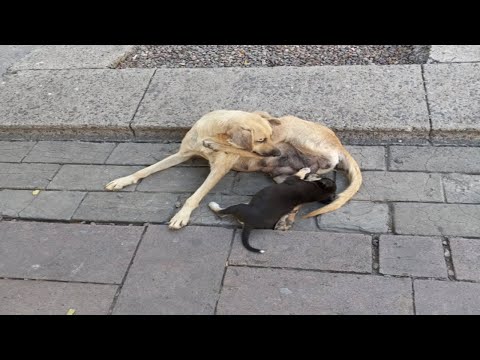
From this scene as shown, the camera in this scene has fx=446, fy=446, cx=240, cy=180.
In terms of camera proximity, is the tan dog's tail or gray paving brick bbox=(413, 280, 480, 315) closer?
gray paving brick bbox=(413, 280, 480, 315)

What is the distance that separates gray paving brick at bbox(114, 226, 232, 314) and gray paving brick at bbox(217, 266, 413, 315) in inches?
5.7

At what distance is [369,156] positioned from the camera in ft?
12.8

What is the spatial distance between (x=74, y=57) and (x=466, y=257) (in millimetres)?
4868

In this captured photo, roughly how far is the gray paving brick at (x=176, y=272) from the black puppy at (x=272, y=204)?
0.64 feet

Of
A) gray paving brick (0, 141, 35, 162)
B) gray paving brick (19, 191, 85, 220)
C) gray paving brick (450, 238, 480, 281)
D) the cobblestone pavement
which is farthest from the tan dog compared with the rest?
gray paving brick (0, 141, 35, 162)

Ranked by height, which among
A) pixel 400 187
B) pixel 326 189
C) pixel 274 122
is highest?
pixel 274 122

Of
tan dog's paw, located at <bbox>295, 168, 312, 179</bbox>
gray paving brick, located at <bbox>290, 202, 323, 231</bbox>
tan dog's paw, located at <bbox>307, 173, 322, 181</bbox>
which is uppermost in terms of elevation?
tan dog's paw, located at <bbox>295, 168, 312, 179</bbox>

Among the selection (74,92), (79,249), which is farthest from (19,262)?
(74,92)

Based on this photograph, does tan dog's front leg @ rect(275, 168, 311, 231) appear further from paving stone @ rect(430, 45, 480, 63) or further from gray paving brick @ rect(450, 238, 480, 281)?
paving stone @ rect(430, 45, 480, 63)

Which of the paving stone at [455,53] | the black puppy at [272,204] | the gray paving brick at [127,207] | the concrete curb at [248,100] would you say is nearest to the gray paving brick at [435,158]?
the concrete curb at [248,100]

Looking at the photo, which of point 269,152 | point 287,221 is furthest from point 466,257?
point 269,152

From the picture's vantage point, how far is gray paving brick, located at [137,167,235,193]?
12.5 feet

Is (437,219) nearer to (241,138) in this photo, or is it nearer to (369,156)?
(369,156)

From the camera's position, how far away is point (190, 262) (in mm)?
3154
